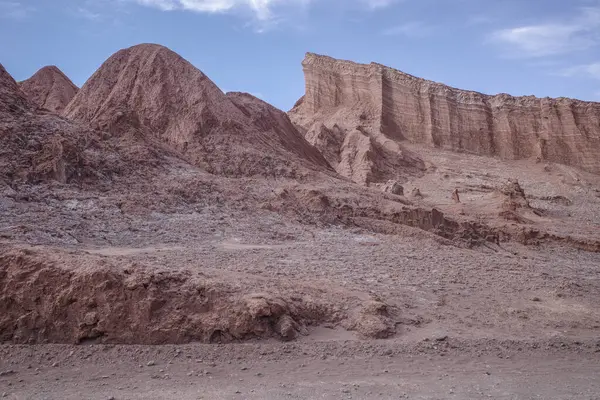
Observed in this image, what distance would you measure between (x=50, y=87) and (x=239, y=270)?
90.9 feet

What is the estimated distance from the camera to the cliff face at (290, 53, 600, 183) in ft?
140

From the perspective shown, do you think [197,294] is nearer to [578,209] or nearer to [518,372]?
[518,372]

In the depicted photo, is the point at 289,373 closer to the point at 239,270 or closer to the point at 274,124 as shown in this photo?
the point at 239,270

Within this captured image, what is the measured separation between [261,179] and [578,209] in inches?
866

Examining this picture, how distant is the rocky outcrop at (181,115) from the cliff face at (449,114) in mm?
22004

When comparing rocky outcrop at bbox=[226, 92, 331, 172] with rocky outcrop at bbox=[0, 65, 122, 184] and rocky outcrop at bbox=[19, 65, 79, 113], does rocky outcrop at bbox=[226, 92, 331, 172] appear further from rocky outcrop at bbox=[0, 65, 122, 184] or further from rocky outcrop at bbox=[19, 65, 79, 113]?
rocky outcrop at bbox=[19, 65, 79, 113]

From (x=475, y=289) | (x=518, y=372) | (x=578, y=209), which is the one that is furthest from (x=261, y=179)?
(x=578, y=209)

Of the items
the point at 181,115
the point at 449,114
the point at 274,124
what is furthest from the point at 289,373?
the point at 449,114

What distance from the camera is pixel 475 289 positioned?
28.6ft

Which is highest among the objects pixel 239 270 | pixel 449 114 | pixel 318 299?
pixel 449 114

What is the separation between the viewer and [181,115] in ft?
63.8

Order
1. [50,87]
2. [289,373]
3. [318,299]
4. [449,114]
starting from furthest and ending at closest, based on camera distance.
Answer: [449,114], [50,87], [318,299], [289,373]

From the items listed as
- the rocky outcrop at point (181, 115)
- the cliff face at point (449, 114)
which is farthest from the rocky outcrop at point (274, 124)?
the cliff face at point (449, 114)

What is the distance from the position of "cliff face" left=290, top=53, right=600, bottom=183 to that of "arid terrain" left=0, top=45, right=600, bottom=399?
16.7m
